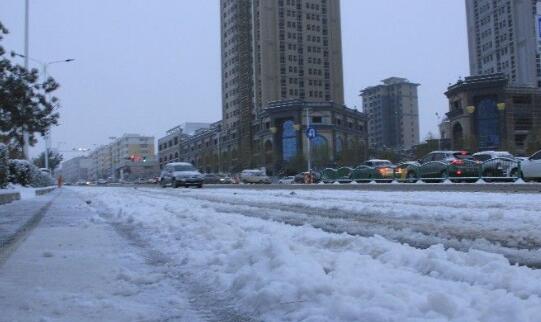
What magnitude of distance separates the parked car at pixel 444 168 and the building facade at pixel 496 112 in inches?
2793

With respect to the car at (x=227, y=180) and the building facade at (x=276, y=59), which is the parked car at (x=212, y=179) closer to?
the car at (x=227, y=180)

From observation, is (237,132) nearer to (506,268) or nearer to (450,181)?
(450,181)

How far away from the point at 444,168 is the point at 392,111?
467 feet

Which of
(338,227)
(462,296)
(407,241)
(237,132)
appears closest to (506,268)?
(462,296)

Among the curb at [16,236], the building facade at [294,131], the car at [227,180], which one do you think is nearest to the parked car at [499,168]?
the curb at [16,236]

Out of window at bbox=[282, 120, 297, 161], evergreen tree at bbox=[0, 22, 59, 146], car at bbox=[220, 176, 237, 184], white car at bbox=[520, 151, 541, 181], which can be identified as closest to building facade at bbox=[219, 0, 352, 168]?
window at bbox=[282, 120, 297, 161]

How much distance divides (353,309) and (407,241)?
3.60 meters

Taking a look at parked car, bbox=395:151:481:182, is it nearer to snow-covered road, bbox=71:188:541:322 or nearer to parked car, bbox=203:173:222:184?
snow-covered road, bbox=71:188:541:322

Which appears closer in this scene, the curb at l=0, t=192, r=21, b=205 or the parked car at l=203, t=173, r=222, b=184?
the curb at l=0, t=192, r=21, b=205

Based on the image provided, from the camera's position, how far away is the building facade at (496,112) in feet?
324

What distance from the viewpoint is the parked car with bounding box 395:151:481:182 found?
27.7 meters

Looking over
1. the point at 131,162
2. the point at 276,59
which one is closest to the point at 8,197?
the point at 276,59

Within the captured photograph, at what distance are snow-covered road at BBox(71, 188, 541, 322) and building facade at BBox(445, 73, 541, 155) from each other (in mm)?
94140

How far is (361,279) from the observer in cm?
Answer: 473
